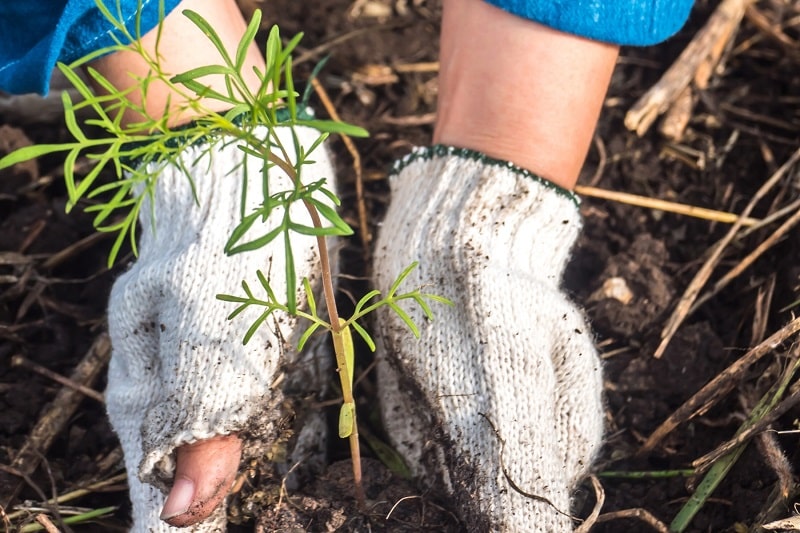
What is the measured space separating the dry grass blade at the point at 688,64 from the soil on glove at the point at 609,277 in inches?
2.1

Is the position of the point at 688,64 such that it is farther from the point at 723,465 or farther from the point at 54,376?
the point at 54,376

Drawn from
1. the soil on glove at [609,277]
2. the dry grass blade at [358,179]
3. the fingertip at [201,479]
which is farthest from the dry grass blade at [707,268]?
the fingertip at [201,479]

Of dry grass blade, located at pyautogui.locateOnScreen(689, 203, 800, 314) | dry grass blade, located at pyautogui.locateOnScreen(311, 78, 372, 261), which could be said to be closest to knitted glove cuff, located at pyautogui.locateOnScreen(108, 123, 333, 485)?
dry grass blade, located at pyautogui.locateOnScreen(311, 78, 372, 261)

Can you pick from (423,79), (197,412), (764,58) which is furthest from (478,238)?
(764,58)

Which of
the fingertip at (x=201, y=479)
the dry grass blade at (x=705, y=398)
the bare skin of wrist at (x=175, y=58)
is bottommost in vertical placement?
the fingertip at (x=201, y=479)

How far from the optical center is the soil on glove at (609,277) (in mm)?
1283

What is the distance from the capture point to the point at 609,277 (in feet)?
5.19

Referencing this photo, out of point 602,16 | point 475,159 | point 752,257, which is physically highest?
point 602,16

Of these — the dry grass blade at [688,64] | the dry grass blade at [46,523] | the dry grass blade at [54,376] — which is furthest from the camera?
the dry grass blade at [688,64]

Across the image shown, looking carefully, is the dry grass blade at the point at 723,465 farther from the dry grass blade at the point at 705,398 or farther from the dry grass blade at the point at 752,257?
the dry grass blade at the point at 752,257

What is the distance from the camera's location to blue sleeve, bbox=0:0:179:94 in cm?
133

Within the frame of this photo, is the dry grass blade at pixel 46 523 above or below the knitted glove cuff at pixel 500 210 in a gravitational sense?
below

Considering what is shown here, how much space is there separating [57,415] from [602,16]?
4.23 ft

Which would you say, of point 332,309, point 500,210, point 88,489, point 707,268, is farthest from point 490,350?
point 88,489
